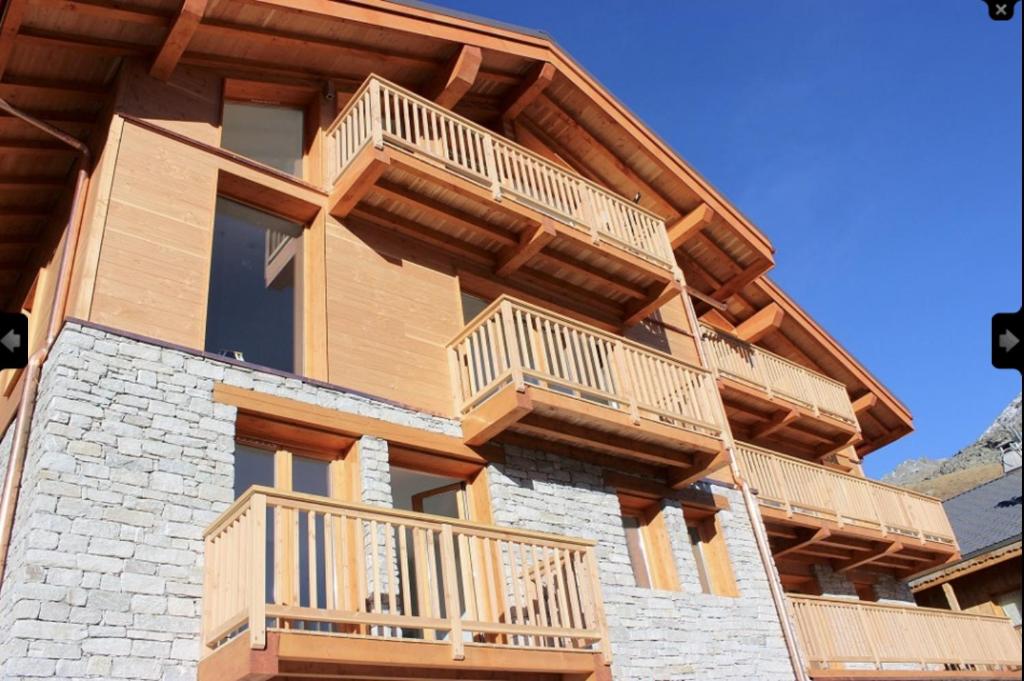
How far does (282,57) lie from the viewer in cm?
1219

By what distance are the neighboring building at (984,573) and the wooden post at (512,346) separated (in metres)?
15.5

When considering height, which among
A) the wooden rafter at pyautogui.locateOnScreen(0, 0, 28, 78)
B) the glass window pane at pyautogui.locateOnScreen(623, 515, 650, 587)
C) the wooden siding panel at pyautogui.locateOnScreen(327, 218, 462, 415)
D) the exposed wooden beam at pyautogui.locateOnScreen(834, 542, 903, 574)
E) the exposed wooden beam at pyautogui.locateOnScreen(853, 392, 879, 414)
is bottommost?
the glass window pane at pyautogui.locateOnScreen(623, 515, 650, 587)

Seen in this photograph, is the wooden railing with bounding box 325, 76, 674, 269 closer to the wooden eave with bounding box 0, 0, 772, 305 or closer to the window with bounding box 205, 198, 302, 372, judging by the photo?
the wooden eave with bounding box 0, 0, 772, 305

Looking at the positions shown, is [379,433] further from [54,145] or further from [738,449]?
[738,449]

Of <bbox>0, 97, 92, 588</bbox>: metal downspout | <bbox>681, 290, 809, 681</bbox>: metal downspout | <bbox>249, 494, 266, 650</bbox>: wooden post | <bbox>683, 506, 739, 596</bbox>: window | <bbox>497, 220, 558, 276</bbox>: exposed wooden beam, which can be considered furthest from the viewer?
<bbox>683, 506, 739, 596</bbox>: window

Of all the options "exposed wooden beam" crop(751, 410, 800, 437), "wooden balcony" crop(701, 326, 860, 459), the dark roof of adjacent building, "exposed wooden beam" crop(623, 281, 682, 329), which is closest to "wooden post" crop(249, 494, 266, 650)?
"exposed wooden beam" crop(623, 281, 682, 329)

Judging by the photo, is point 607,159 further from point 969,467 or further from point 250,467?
point 969,467

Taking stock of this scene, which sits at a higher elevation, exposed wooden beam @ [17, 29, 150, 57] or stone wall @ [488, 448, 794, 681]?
exposed wooden beam @ [17, 29, 150, 57]

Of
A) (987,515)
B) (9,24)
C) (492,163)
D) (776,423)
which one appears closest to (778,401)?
(776,423)

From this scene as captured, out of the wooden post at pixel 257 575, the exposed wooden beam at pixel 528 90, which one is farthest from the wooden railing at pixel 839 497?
the wooden post at pixel 257 575

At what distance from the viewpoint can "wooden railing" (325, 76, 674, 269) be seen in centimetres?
1163

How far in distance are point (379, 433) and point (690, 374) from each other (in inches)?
201

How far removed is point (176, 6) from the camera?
10.3 metres

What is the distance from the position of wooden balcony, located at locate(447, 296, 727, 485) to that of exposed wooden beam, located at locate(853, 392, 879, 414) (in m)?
12.5
